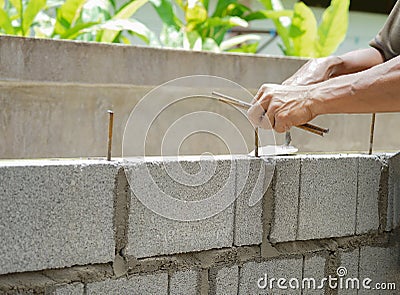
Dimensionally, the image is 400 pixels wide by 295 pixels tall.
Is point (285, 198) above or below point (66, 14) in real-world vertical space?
below

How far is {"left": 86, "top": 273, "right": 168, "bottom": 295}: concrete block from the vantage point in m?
1.33

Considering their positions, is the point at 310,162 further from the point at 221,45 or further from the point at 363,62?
the point at 221,45

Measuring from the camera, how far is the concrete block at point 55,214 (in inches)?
47.6

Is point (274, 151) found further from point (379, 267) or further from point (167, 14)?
point (167, 14)

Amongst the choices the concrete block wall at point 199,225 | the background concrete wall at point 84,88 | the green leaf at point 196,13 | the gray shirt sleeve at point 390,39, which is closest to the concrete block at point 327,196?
the concrete block wall at point 199,225

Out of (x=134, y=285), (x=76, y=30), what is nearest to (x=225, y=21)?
(x=76, y=30)

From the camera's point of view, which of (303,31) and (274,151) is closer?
(274,151)

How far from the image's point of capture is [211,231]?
148 centimetres

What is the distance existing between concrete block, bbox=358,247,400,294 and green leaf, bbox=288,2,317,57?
69.5 inches

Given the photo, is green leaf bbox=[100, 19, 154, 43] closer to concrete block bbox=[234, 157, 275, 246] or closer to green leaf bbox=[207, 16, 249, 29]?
green leaf bbox=[207, 16, 249, 29]

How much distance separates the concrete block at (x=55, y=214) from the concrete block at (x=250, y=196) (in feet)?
1.09

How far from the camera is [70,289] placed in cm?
129

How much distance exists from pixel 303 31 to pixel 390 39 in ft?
4.75

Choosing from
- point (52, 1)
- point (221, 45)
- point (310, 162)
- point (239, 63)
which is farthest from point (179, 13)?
point (310, 162)
